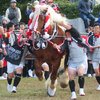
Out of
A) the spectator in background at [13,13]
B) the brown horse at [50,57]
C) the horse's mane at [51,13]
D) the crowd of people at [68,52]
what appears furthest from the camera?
the spectator in background at [13,13]

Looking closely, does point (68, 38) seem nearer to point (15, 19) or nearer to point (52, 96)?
point (52, 96)

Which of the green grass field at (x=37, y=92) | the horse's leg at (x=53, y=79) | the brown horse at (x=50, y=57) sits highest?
the brown horse at (x=50, y=57)

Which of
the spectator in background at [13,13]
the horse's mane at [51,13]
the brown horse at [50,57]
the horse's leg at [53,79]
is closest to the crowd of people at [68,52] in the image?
the horse's mane at [51,13]

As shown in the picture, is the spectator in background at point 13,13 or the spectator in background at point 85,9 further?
the spectator in background at point 13,13

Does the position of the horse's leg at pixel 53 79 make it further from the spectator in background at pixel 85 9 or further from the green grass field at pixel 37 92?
the spectator in background at pixel 85 9

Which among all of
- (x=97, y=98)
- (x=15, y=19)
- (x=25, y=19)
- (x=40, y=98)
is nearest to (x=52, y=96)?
(x=40, y=98)

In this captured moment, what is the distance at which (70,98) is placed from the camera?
8.57 m

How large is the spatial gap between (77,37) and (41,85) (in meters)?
3.31

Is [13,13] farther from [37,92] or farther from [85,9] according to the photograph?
[37,92]

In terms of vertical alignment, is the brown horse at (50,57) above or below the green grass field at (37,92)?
above

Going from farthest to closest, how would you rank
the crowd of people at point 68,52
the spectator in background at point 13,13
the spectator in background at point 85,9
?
1. the spectator in background at point 13,13
2. the spectator in background at point 85,9
3. the crowd of people at point 68,52

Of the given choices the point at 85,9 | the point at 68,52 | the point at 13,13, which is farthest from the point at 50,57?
the point at 13,13

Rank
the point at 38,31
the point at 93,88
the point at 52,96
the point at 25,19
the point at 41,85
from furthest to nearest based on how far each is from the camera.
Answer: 1. the point at 25,19
2. the point at 41,85
3. the point at 93,88
4. the point at 52,96
5. the point at 38,31

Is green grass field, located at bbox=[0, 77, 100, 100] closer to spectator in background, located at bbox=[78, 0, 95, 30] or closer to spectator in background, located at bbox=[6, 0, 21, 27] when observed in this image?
spectator in background, located at bbox=[78, 0, 95, 30]
